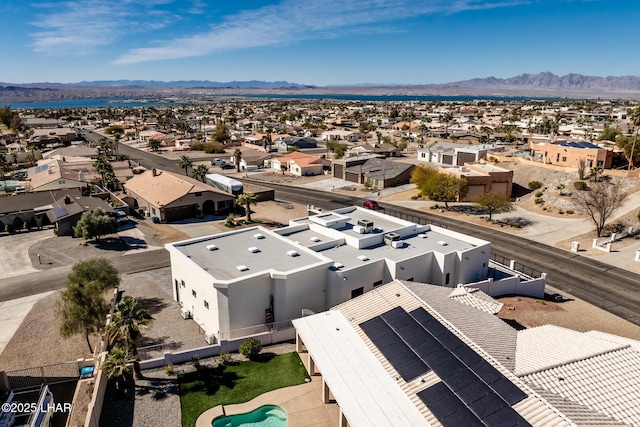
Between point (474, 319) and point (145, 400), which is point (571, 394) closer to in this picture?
point (474, 319)

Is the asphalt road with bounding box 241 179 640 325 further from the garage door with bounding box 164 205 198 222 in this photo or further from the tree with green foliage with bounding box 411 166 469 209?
the garage door with bounding box 164 205 198 222

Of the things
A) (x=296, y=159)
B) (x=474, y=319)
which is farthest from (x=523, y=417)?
(x=296, y=159)

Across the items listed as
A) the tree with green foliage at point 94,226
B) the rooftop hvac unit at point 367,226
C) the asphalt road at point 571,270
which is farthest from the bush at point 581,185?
the tree with green foliage at point 94,226

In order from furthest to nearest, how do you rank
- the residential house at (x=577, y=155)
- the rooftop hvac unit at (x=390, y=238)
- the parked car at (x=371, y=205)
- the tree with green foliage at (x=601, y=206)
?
the residential house at (x=577, y=155)
the parked car at (x=371, y=205)
the tree with green foliage at (x=601, y=206)
the rooftop hvac unit at (x=390, y=238)

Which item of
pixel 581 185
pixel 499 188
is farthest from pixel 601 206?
pixel 499 188

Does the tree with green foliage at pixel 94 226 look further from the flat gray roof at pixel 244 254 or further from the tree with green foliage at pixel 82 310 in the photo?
the tree with green foliage at pixel 82 310

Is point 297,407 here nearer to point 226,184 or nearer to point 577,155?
point 226,184

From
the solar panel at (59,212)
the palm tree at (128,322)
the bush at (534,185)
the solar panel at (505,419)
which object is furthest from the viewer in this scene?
the bush at (534,185)

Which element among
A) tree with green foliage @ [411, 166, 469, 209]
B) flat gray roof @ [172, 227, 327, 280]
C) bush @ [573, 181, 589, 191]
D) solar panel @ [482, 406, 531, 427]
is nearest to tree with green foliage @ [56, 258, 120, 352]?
flat gray roof @ [172, 227, 327, 280]
